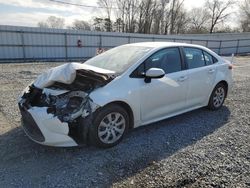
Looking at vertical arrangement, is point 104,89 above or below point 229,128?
above

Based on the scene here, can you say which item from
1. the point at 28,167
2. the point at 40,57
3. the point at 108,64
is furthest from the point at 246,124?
the point at 40,57

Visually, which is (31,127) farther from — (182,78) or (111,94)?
(182,78)

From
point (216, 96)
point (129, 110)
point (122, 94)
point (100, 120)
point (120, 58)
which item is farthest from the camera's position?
point (216, 96)

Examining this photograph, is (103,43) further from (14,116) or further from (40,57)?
(14,116)

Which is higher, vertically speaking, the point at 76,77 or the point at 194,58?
the point at 194,58

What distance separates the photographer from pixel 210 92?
5.35 m

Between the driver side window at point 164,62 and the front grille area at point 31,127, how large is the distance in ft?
5.35

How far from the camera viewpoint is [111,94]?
3557mm

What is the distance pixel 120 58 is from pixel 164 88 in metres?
0.95

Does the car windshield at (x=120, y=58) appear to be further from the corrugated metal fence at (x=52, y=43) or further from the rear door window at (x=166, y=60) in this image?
the corrugated metal fence at (x=52, y=43)

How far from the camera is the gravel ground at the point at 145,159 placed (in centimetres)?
297

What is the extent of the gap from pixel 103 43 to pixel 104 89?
1738 cm

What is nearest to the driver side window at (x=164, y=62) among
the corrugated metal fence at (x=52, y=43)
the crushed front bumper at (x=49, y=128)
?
the crushed front bumper at (x=49, y=128)

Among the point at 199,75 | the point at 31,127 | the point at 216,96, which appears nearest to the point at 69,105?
the point at 31,127
